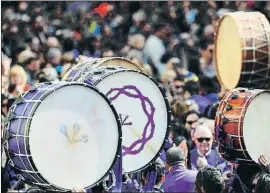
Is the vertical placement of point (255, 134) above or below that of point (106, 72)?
below

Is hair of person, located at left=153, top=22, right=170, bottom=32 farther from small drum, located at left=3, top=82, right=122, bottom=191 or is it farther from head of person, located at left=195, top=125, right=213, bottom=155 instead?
small drum, located at left=3, top=82, right=122, bottom=191

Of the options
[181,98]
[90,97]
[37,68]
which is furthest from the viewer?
[37,68]

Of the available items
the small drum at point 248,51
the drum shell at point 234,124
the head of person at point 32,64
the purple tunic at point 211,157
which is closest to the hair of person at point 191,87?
the head of person at point 32,64

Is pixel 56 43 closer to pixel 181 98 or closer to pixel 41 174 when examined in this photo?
pixel 181 98

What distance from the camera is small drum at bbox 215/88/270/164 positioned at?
6719mm

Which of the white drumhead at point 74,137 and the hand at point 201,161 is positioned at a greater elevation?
the white drumhead at point 74,137

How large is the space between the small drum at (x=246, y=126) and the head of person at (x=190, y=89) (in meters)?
3.24

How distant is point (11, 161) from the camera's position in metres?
6.15

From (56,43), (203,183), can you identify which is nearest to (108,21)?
(56,43)

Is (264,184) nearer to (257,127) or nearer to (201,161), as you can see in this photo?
(257,127)

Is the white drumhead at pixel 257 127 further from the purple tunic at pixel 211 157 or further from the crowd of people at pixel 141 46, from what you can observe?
the purple tunic at pixel 211 157

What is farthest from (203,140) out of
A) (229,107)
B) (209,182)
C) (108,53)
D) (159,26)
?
(159,26)

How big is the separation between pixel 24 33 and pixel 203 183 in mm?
8334

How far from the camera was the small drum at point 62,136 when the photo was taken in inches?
234
